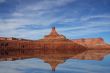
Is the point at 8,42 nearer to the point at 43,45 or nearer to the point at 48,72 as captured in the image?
the point at 43,45

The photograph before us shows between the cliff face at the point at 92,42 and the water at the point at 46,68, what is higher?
the cliff face at the point at 92,42

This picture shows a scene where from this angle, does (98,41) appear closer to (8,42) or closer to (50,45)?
(50,45)

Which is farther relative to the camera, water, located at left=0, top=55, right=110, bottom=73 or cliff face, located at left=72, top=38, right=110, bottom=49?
cliff face, located at left=72, top=38, right=110, bottom=49

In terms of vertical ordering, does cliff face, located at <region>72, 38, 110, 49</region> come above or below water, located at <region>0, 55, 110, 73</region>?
→ above

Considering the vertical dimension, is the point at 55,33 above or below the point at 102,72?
above

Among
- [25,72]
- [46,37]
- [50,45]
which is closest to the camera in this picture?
[25,72]

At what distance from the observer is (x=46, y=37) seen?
102 metres

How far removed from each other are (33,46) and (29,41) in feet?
9.69

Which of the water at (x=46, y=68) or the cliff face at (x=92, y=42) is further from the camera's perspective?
the cliff face at (x=92, y=42)

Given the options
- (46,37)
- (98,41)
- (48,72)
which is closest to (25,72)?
(48,72)

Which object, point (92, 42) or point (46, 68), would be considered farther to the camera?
point (92, 42)

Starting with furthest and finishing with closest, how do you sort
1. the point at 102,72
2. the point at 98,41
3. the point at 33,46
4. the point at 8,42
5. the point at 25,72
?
the point at 98,41, the point at 33,46, the point at 8,42, the point at 102,72, the point at 25,72

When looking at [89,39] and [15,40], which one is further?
[89,39]

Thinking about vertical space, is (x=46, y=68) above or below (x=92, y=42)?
below
